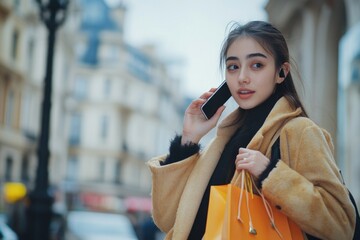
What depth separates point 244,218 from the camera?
6.48 feet

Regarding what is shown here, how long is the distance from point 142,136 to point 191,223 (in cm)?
6583

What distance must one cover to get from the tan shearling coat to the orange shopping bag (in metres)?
0.04

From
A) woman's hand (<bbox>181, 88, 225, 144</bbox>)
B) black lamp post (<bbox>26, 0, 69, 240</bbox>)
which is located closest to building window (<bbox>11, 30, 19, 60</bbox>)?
black lamp post (<bbox>26, 0, 69, 240</bbox>)

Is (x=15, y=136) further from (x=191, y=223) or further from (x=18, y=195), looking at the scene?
(x=191, y=223)

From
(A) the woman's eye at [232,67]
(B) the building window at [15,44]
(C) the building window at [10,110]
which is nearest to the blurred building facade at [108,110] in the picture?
(C) the building window at [10,110]

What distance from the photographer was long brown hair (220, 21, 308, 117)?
7.52 ft

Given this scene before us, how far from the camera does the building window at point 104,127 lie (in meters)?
62.1

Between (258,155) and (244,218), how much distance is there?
0.23 m

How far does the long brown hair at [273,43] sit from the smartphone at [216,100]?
160 millimetres

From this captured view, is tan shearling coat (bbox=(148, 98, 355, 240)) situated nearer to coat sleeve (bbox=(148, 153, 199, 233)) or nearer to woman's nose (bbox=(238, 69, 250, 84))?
coat sleeve (bbox=(148, 153, 199, 233))

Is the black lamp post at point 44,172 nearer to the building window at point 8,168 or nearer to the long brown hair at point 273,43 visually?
the long brown hair at point 273,43

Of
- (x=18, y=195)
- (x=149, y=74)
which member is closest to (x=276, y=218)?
(x=18, y=195)

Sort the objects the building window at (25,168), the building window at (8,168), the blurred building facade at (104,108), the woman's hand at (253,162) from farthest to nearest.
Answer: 1. the blurred building facade at (104,108)
2. the building window at (25,168)
3. the building window at (8,168)
4. the woman's hand at (253,162)

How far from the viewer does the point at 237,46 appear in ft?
7.58
